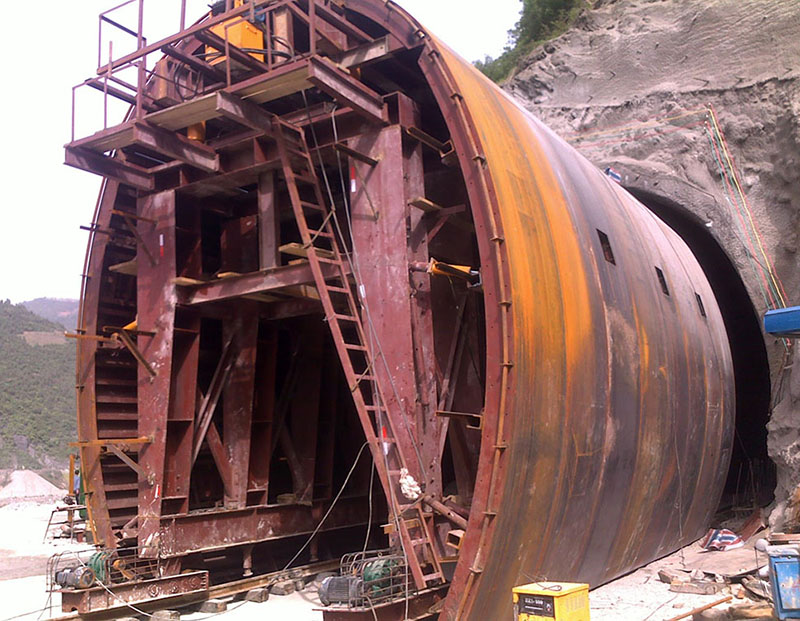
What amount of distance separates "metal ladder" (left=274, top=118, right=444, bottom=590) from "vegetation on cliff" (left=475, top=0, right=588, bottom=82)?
818 inches

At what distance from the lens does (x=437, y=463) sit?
8.78m

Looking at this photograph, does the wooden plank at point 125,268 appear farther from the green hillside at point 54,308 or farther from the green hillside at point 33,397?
the green hillside at point 54,308

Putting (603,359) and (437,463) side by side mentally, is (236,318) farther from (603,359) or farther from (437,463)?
(603,359)

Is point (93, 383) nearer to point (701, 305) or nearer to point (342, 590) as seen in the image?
point (342, 590)

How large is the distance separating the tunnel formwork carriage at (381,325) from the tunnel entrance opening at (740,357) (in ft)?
20.2

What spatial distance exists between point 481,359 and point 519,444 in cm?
375

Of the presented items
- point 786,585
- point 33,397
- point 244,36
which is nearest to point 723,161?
point 244,36

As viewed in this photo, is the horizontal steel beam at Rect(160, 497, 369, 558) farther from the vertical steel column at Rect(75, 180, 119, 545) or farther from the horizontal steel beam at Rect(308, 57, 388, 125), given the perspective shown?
the horizontal steel beam at Rect(308, 57, 388, 125)

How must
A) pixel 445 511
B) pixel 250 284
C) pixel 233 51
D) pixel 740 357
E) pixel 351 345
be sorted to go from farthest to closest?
pixel 740 357 < pixel 250 284 < pixel 233 51 < pixel 351 345 < pixel 445 511

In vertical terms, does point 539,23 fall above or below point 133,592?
above

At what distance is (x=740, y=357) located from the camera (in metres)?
23.7

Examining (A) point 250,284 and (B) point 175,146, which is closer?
(B) point 175,146

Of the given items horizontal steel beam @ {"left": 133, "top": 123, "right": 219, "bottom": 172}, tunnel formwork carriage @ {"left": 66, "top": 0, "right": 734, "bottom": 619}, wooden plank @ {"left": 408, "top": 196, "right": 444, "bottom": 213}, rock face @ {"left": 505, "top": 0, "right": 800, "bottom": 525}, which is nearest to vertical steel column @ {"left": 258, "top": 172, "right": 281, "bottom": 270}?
tunnel formwork carriage @ {"left": 66, "top": 0, "right": 734, "bottom": 619}

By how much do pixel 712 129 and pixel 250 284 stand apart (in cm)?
1403
